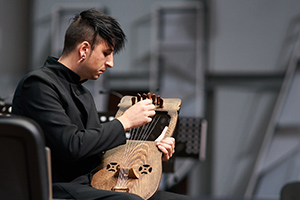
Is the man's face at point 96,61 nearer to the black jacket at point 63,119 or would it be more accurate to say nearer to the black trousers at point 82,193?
the black jacket at point 63,119

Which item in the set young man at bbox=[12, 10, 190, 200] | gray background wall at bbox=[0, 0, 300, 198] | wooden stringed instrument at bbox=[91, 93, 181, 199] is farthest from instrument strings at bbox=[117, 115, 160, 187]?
gray background wall at bbox=[0, 0, 300, 198]

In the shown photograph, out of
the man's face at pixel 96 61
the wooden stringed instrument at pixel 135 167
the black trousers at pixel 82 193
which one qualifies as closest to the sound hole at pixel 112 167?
the wooden stringed instrument at pixel 135 167

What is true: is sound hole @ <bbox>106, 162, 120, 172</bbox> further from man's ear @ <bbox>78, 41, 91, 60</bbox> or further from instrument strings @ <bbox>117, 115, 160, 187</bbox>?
man's ear @ <bbox>78, 41, 91, 60</bbox>

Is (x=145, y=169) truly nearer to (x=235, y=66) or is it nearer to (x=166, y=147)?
(x=166, y=147)

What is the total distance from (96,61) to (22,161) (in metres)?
0.57

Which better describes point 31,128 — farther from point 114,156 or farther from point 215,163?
point 215,163

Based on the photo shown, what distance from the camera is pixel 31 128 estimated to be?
0.75m

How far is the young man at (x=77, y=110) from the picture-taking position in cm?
109

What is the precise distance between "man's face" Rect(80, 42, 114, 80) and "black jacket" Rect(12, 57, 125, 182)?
4 centimetres

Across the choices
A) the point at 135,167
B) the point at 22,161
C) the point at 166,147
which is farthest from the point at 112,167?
the point at 22,161

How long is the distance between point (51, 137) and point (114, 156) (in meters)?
0.37

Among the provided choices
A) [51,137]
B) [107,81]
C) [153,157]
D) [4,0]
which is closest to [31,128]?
[51,137]

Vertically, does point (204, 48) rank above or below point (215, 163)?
above

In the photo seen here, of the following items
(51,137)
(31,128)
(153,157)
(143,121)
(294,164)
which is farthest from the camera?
(294,164)
